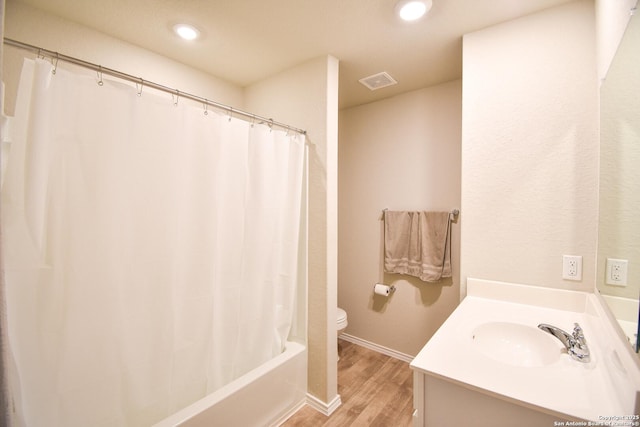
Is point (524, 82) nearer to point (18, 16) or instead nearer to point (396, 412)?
point (396, 412)

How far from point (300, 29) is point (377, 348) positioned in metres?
2.69

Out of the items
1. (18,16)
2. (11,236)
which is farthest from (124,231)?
(18,16)

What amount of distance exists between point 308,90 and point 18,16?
1.59 m

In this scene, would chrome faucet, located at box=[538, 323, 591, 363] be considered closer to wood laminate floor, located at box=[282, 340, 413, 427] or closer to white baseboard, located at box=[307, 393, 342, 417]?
wood laminate floor, located at box=[282, 340, 413, 427]

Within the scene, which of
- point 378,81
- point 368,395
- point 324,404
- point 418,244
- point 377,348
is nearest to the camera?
point 324,404

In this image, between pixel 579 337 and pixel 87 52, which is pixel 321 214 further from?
pixel 87 52

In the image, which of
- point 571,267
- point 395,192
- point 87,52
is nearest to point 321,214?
point 395,192

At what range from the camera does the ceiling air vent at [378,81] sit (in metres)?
2.21

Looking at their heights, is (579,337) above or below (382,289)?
above

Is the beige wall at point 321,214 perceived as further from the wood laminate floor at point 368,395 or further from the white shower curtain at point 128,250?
the white shower curtain at point 128,250

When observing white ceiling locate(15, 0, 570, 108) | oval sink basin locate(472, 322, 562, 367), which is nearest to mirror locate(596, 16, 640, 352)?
oval sink basin locate(472, 322, 562, 367)

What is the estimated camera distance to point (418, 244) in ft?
7.93

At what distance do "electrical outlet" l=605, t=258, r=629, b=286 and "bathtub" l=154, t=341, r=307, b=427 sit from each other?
5.36 feet

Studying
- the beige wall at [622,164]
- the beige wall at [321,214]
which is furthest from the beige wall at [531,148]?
the beige wall at [321,214]
